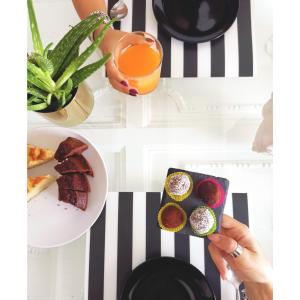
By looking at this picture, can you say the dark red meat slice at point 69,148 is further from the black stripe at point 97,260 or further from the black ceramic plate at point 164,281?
the black ceramic plate at point 164,281

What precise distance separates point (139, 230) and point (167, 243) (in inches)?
2.8

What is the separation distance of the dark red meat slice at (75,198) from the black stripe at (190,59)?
370mm

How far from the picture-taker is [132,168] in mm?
948

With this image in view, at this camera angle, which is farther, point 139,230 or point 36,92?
point 139,230

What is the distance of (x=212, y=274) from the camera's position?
812mm

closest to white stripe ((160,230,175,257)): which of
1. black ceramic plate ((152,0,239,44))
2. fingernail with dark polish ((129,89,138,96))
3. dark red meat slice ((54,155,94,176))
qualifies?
dark red meat slice ((54,155,94,176))

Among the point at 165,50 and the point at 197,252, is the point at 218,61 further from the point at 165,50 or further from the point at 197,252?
the point at 197,252

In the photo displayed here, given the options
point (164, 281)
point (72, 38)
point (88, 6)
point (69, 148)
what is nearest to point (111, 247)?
point (164, 281)

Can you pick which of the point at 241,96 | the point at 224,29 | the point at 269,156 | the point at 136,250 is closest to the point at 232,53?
the point at 224,29

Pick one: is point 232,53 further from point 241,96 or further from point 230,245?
point 230,245

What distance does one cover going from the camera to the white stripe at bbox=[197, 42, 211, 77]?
853mm

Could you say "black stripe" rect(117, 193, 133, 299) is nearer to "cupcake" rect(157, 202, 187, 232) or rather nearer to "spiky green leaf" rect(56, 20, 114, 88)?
"cupcake" rect(157, 202, 187, 232)

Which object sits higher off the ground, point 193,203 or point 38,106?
point 38,106

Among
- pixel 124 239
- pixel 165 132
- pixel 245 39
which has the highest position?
pixel 245 39
